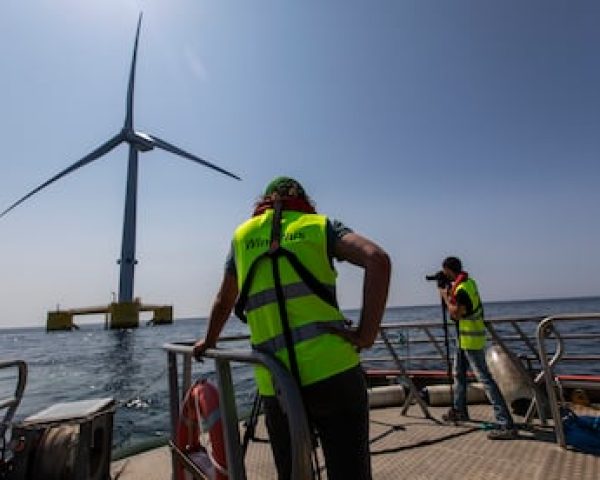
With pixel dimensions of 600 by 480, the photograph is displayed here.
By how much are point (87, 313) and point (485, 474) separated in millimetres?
81875

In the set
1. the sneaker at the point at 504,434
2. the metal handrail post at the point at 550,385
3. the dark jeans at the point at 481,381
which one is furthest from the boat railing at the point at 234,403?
the dark jeans at the point at 481,381

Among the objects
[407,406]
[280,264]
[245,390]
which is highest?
[280,264]

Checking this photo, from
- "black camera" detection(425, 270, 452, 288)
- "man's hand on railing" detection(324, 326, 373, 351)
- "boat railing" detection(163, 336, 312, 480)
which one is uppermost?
"black camera" detection(425, 270, 452, 288)

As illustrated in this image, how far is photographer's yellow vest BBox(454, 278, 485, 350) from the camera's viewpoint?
16.3 ft

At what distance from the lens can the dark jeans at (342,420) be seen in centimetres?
173

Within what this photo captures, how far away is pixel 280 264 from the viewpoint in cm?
182

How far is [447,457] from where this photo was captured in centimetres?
400

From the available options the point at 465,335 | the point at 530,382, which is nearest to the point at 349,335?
the point at 530,382

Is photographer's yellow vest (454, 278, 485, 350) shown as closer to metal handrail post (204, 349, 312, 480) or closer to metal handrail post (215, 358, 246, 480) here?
metal handrail post (215, 358, 246, 480)

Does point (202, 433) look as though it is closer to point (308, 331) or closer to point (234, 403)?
point (234, 403)

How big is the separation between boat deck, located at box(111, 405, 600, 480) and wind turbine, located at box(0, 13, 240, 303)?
134ft

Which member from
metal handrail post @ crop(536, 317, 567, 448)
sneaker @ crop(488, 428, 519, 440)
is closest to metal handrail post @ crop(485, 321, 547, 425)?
sneaker @ crop(488, 428, 519, 440)

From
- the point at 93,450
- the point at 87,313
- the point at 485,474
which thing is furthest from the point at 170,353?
the point at 87,313

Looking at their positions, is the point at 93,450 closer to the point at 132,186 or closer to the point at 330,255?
the point at 330,255
